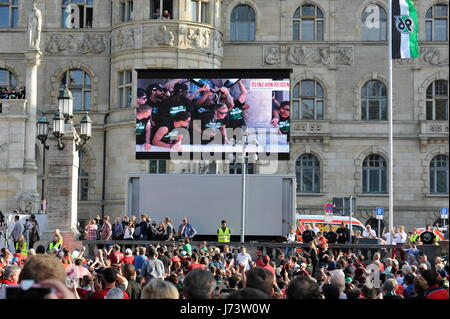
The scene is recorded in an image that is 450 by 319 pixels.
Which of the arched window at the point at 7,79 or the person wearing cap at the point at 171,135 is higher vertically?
the arched window at the point at 7,79

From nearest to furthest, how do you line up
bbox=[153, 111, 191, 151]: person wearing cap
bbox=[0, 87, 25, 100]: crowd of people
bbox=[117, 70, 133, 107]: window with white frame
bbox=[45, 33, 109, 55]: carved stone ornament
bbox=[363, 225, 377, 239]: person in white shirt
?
bbox=[363, 225, 377, 239]: person in white shirt, bbox=[153, 111, 191, 151]: person wearing cap, bbox=[0, 87, 25, 100]: crowd of people, bbox=[117, 70, 133, 107]: window with white frame, bbox=[45, 33, 109, 55]: carved stone ornament

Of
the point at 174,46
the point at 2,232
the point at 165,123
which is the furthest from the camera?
the point at 174,46

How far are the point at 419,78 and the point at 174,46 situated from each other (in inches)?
500

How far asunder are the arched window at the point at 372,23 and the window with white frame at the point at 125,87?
1215 centimetres

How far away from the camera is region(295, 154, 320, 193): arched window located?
47.8 meters

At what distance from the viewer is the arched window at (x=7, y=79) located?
47969mm

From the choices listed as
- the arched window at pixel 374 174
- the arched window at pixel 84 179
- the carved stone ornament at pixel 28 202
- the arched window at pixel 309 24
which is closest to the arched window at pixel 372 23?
the arched window at pixel 309 24

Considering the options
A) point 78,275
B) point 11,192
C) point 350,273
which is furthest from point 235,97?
point 78,275

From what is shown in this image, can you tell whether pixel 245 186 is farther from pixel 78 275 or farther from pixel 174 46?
pixel 78 275

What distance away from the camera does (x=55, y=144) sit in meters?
30.4

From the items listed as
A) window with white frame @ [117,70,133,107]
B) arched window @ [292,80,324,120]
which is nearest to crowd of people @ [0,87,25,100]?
window with white frame @ [117,70,133,107]

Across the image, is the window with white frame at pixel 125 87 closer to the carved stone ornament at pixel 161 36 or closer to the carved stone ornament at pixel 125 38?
the carved stone ornament at pixel 125 38

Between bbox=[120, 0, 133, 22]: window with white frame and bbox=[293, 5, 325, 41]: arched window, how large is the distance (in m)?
8.60

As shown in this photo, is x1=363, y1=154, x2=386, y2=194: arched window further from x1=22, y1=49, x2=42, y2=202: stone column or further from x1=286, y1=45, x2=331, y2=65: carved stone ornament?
x1=22, y1=49, x2=42, y2=202: stone column
